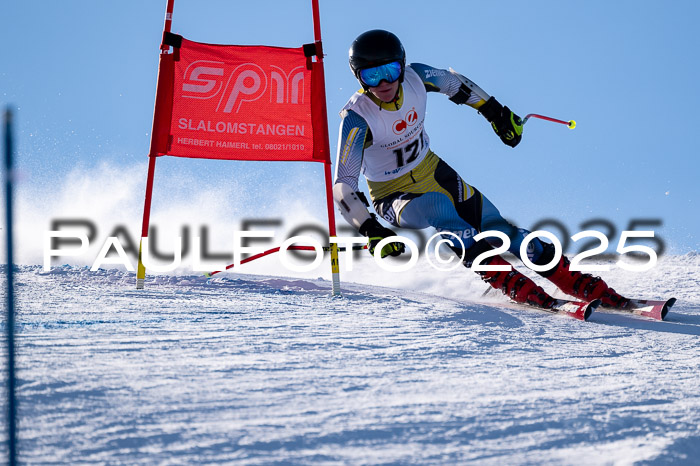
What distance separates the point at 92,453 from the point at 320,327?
5.26 ft

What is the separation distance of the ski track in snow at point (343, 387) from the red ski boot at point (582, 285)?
2.70 feet

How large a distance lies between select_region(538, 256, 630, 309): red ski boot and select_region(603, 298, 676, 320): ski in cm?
5

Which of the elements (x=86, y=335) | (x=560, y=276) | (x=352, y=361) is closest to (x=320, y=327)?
(x=352, y=361)

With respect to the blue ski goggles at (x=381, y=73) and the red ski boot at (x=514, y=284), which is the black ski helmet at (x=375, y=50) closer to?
the blue ski goggles at (x=381, y=73)

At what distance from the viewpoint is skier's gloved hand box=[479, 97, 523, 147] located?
4902 mm

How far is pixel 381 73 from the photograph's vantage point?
416cm

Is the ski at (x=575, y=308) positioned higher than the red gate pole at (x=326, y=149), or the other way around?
the red gate pole at (x=326, y=149)

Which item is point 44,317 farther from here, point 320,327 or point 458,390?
point 458,390

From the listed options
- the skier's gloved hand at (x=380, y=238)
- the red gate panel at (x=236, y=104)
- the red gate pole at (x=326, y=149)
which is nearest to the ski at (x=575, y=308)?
the skier's gloved hand at (x=380, y=238)

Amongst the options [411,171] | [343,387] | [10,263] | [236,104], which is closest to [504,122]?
[411,171]

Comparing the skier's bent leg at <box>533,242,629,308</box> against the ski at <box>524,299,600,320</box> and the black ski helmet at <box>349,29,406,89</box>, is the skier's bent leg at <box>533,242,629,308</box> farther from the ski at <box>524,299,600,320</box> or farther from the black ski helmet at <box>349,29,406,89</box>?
the black ski helmet at <box>349,29,406,89</box>

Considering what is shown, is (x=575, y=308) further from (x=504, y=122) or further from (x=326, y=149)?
(x=326, y=149)

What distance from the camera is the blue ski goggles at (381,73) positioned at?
4.16 m

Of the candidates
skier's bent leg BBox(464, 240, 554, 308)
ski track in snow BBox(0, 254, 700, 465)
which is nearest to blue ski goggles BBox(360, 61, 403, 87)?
skier's bent leg BBox(464, 240, 554, 308)
